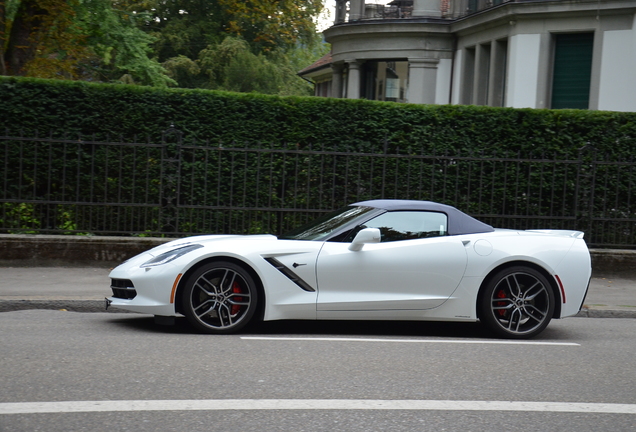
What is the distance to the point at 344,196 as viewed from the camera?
11.6 m

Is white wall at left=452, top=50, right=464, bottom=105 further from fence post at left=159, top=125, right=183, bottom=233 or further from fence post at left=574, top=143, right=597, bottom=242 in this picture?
fence post at left=159, top=125, right=183, bottom=233

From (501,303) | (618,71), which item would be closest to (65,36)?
(618,71)

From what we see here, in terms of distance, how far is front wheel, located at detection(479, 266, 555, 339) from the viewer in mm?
7297

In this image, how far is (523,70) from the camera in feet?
65.8

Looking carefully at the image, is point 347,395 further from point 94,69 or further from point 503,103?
point 94,69

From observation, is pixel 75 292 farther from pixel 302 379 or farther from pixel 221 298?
pixel 302 379

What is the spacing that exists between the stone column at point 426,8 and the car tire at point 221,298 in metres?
18.0

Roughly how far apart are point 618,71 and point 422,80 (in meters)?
6.14

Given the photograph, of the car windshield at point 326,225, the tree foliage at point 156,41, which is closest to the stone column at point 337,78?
the tree foliage at point 156,41

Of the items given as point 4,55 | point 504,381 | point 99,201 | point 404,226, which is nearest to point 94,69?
point 4,55

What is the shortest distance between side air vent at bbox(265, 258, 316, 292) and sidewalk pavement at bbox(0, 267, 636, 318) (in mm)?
2513

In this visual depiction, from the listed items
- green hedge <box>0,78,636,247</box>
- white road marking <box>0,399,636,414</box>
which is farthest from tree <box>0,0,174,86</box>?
white road marking <box>0,399,636,414</box>

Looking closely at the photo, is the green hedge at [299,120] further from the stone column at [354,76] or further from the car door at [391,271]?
the stone column at [354,76]

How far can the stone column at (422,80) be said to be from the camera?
76.3ft
